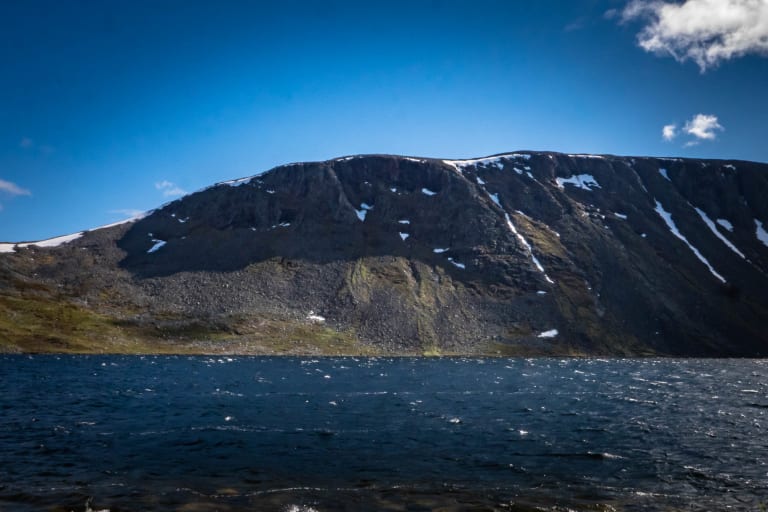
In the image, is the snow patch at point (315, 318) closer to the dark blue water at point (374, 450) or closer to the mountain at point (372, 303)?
the mountain at point (372, 303)

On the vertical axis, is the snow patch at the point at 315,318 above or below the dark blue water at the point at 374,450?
below

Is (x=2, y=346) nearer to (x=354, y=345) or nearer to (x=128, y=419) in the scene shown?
(x=354, y=345)

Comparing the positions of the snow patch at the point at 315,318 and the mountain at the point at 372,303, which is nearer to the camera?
the mountain at the point at 372,303

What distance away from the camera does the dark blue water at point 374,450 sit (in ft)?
59.3

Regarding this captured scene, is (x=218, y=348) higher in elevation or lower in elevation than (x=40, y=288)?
lower

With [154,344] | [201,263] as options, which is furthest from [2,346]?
[201,263]

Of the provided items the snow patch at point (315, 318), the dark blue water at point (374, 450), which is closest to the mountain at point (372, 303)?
the snow patch at point (315, 318)

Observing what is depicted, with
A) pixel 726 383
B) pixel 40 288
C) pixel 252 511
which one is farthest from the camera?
pixel 40 288

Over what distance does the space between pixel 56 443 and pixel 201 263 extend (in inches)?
6747

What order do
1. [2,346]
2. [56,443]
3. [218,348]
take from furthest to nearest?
[218,348], [2,346], [56,443]

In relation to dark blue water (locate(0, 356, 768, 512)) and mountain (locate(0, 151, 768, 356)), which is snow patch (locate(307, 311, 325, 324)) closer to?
mountain (locate(0, 151, 768, 356))

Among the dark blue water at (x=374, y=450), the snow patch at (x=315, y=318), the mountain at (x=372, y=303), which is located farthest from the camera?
the snow patch at (x=315, y=318)

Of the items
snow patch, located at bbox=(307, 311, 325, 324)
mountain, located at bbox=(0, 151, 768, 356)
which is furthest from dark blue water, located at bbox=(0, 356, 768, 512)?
snow patch, located at bbox=(307, 311, 325, 324)

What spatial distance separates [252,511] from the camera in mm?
16203
